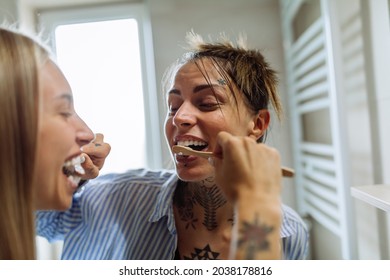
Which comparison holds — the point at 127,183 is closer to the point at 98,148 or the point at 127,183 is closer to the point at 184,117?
the point at 98,148

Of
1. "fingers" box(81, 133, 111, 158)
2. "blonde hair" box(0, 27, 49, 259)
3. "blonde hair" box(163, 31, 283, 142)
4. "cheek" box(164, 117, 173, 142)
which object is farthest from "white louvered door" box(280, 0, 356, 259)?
"blonde hair" box(0, 27, 49, 259)

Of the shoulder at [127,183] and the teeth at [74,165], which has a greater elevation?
the teeth at [74,165]

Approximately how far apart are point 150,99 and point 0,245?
47 centimetres

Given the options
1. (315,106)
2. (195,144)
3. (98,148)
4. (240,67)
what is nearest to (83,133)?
(98,148)

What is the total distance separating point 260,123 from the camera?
2.67 ft

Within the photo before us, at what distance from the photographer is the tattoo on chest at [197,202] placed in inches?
32.8

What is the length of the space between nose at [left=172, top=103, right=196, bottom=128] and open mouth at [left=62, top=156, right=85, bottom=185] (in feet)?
0.80

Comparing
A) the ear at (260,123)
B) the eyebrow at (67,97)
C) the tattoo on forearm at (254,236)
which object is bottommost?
the tattoo on forearm at (254,236)

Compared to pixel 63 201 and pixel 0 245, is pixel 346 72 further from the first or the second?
pixel 0 245

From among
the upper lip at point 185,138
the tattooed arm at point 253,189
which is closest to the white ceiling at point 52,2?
the upper lip at point 185,138

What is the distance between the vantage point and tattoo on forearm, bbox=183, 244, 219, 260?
2.73 ft

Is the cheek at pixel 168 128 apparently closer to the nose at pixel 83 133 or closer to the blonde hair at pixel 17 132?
the nose at pixel 83 133

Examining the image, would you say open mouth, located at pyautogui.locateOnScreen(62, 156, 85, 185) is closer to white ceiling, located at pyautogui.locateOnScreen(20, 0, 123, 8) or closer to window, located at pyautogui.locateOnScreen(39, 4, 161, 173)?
window, located at pyautogui.locateOnScreen(39, 4, 161, 173)

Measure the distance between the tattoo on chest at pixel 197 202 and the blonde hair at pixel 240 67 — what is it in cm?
22
